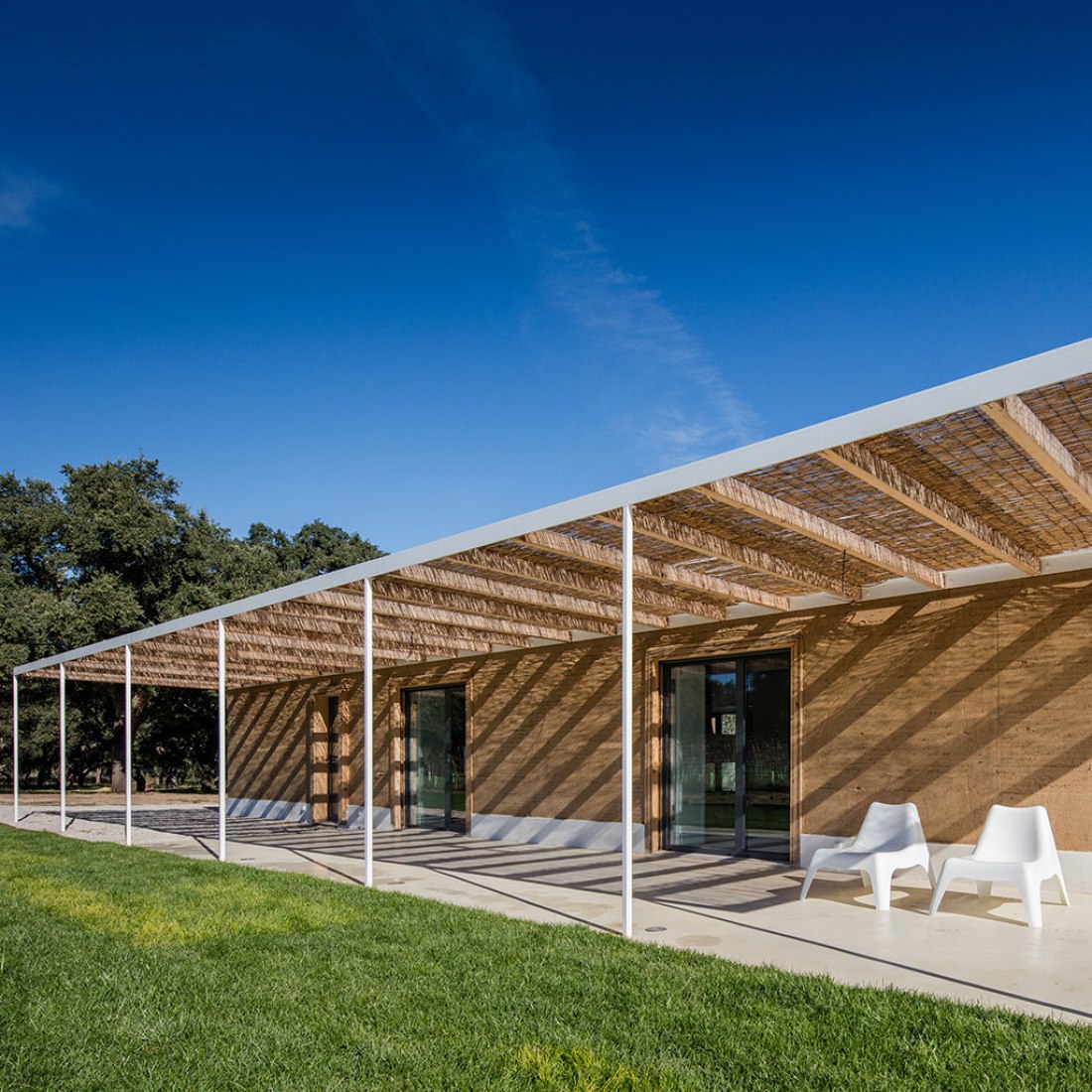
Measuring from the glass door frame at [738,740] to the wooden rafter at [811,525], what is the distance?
2.07 meters

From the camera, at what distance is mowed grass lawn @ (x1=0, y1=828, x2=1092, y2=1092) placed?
3574mm

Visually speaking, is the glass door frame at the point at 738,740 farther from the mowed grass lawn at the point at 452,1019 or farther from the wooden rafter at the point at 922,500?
the mowed grass lawn at the point at 452,1019

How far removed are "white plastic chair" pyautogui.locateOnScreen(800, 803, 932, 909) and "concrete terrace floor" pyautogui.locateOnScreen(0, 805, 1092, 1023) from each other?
21 centimetres

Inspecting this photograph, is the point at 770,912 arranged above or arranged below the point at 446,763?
above

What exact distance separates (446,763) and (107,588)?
1586 centimetres

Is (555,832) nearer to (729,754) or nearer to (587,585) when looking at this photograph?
(729,754)

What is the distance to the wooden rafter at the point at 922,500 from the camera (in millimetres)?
5316

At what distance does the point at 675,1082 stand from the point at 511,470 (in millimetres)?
17973

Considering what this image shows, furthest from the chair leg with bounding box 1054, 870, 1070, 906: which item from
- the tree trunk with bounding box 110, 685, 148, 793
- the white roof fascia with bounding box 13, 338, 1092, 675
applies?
the tree trunk with bounding box 110, 685, 148, 793

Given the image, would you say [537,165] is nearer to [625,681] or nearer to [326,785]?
[625,681]

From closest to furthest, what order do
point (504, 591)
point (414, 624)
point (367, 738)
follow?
1. point (367, 738)
2. point (504, 591)
3. point (414, 624)

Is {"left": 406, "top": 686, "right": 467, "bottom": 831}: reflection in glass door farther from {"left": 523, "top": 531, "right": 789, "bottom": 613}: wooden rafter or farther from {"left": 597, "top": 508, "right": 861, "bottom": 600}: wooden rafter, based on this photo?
{"left": 597, "top": 508, "right": 861, "bottom": 600}: wooden rafter

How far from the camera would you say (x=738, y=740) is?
10.3 m

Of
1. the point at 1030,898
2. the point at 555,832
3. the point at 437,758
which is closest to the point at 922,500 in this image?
the point at 1030,898
